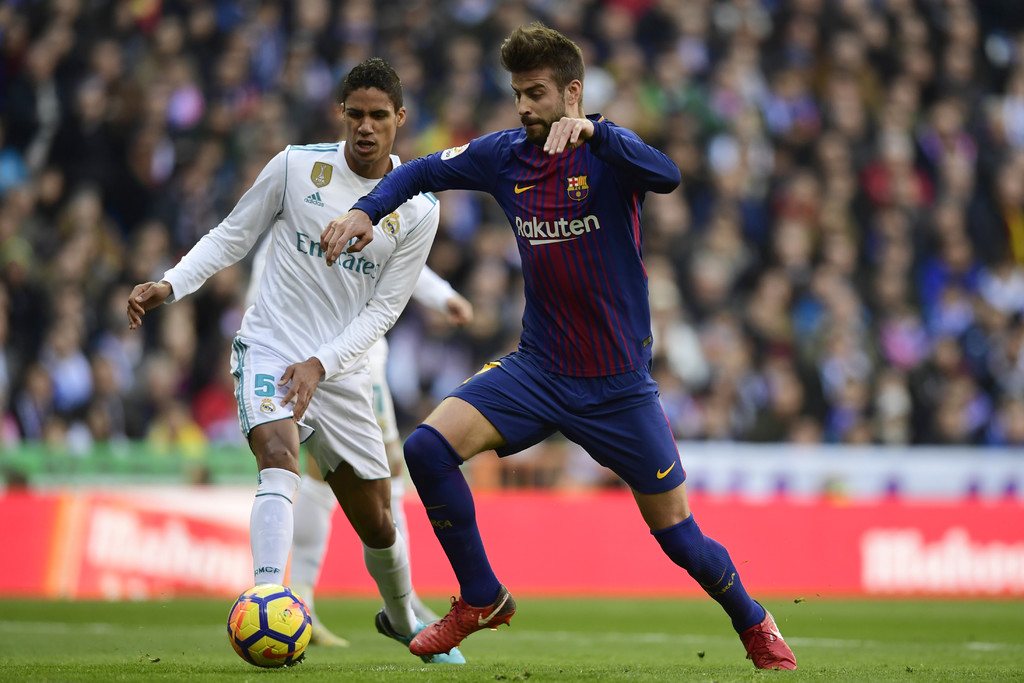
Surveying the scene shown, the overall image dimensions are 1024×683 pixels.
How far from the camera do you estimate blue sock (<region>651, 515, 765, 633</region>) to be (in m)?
5.69

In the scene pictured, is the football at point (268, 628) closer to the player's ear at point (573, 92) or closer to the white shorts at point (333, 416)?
the white shorts at point (333, 416)

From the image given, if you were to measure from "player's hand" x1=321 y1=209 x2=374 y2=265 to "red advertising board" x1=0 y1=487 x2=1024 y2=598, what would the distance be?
6.70 meters

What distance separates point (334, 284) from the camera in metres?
6.38

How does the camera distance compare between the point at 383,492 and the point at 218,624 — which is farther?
the point at 218,624

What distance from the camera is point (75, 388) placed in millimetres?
12367

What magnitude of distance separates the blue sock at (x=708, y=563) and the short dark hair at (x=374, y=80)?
2319mm

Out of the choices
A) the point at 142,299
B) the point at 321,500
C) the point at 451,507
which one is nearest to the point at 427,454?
the point at 451,507

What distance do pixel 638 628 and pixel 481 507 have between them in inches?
128

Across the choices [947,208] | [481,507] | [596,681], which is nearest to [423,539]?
[481,507]

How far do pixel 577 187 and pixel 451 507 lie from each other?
1.43m

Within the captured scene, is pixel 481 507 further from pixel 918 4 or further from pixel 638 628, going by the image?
pixel 918 4

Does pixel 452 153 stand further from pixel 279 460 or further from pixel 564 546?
A: pixel 564 546

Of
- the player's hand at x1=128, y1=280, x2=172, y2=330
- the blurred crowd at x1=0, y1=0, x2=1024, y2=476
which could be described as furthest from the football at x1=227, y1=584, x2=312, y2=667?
the blurred crowd at x1=0, y1=0, x2=1024, y2=476

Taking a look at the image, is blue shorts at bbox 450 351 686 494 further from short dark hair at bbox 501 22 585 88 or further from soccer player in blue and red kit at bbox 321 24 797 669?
short dark hair at bbox 501 22 585 88
